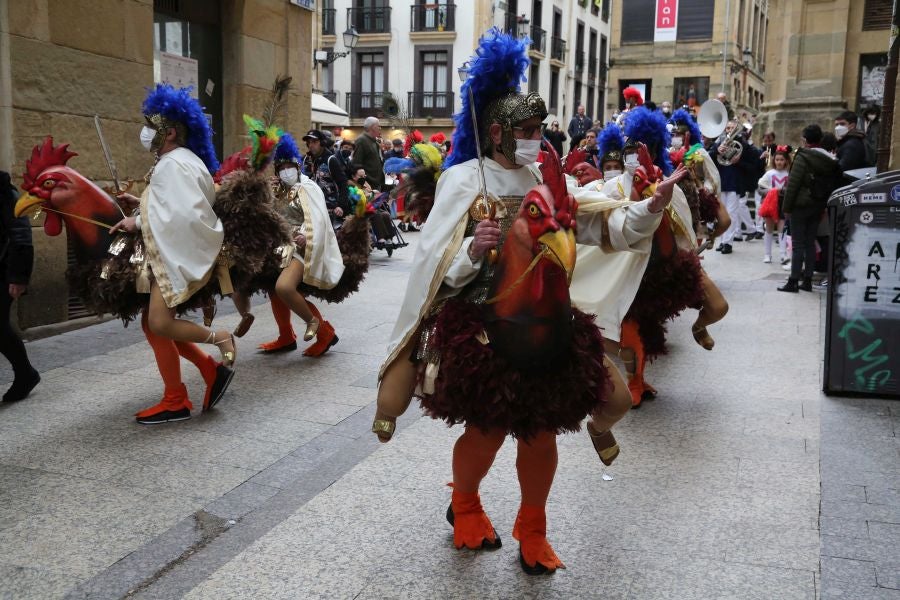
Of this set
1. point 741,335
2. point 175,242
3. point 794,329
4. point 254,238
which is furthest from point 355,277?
point 794,329

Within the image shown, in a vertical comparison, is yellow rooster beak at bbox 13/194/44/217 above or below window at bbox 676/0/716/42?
below

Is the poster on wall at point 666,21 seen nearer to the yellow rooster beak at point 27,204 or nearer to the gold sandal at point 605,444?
the yellow rooster beak at point 27,204

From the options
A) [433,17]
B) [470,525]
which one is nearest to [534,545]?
[470,525]

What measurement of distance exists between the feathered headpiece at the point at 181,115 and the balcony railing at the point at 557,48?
127 feet

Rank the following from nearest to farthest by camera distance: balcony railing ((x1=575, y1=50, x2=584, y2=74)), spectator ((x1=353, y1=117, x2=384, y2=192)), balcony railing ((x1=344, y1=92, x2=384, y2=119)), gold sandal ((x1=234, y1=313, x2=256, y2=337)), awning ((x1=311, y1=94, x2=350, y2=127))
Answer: gold sandal ((x1=234, y1=313, x2=256, y2=337)), spectator ((x1=353, y1=117, x2=384, y2=192)), awning ((x1=311, y1=94, x2=350, y2=127)), balcony railing ((x1=344, y1=92, x2=384, y2=119)), balcony railing ((x1=575, y1=50, x2=584, y2=74))

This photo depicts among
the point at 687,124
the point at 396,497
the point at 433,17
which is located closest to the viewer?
the point at 396,497

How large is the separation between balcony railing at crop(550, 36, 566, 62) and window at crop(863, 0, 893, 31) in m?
28.1

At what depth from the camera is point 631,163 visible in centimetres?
591

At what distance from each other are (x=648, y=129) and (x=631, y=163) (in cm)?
40

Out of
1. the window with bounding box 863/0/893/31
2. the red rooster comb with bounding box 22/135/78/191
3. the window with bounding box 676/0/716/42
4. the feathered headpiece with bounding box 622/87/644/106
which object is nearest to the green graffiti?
the feathered headpiece with bounding box 622/87/644/106

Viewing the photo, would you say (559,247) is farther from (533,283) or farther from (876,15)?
(876,15)

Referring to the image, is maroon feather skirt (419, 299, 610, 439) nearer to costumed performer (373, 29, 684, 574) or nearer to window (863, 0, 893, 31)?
costumed performer (373, 29, 684, 574)

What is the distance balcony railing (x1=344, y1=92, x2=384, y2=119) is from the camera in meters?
39.2

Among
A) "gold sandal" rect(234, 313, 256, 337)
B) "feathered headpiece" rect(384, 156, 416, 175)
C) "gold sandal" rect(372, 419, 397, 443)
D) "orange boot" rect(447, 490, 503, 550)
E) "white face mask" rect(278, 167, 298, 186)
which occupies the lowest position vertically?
"orange boot" rect(447, 490, 503, 550)
